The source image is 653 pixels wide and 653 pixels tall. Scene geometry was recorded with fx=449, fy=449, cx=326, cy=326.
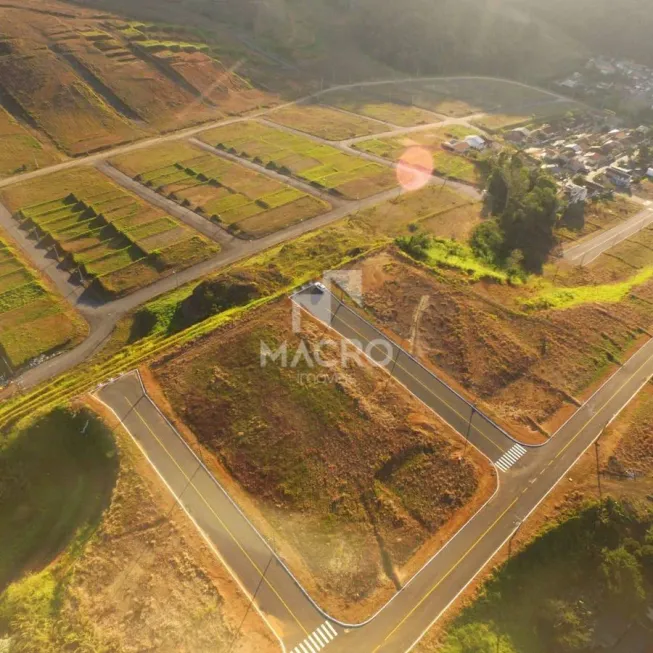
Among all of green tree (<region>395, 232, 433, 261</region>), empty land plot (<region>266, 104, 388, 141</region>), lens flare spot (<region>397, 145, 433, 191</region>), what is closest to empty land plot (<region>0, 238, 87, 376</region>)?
green tree (<region>395, 232, 433, 261</region>)

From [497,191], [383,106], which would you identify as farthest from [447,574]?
[383,106]

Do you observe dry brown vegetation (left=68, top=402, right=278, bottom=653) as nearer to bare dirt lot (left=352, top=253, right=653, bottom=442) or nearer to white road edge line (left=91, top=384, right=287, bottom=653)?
white road edge line (left=91, top=384, right=287, bottom=653)

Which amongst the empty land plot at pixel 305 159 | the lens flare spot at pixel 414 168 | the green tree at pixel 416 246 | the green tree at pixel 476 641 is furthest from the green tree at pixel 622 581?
the lens flare spot at pixel 414 168

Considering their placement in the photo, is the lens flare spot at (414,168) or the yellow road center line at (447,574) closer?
the yellow road center line at (447,574)

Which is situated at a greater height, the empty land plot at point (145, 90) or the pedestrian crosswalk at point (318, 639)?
the empty land plot at point (145, 90)

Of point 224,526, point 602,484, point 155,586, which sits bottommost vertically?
point 155,586

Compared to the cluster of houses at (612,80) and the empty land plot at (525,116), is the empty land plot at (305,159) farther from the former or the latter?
the cluster of houses at (612,80)

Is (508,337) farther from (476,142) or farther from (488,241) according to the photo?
(476,142)
